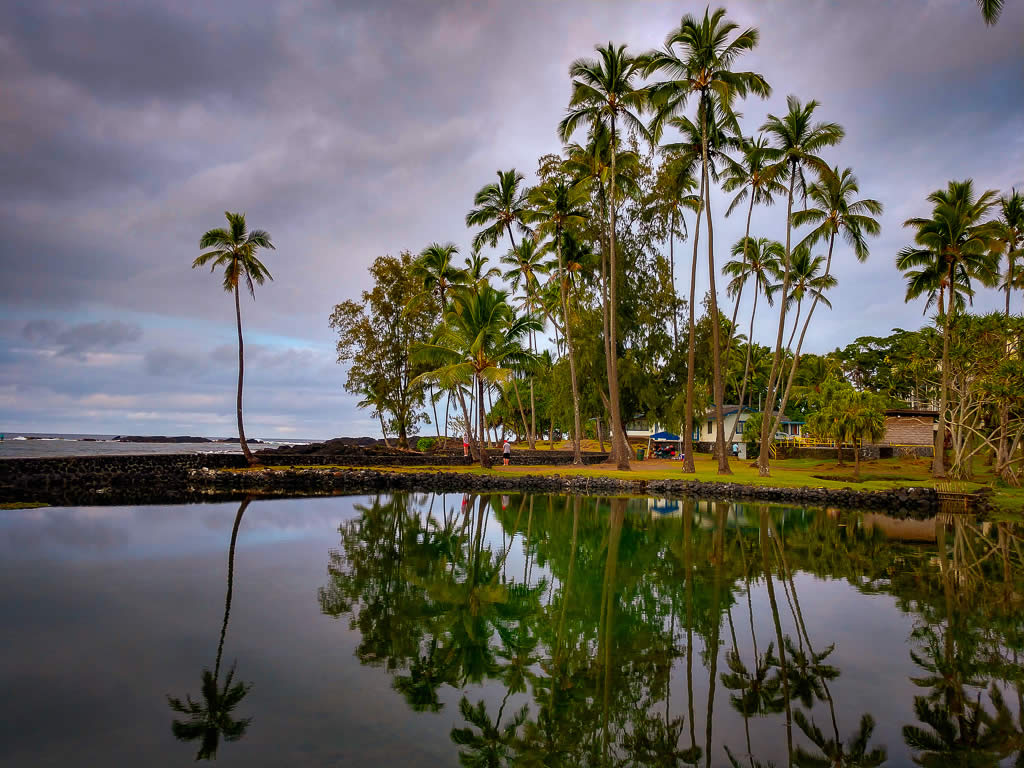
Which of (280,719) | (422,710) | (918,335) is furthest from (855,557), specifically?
(918,335)

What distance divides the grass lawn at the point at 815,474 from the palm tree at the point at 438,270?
1173cm

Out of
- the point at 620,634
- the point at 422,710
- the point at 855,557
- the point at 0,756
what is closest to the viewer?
the point at 0,756

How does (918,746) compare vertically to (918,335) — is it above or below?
below

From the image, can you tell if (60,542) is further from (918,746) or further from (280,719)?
(918,746)

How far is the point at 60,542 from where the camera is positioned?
45.9 ft

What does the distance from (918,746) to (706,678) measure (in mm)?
1886

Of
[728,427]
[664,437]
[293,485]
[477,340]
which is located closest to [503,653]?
[293,485]

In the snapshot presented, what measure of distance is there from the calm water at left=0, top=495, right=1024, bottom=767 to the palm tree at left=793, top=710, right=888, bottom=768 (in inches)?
0.9

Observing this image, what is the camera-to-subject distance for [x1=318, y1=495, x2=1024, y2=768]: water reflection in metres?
5.16

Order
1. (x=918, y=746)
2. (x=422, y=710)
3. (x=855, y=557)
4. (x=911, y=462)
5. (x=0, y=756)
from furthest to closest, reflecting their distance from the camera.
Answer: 1. (x=911, y=462)
2. (x=855, y=557)
3. (x=422, y=710)
4. (x=918, y=746)
5. (x=0, y=756)

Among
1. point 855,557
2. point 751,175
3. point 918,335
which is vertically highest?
point 751,175

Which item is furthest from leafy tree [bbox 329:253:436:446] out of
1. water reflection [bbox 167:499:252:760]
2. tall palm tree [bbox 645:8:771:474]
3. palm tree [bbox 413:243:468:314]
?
water reflection [bbox 167:499:252:760]

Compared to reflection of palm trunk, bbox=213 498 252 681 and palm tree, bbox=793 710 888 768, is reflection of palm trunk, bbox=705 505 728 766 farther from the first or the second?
reflection of palm trunk, bbox=213 498 252 681

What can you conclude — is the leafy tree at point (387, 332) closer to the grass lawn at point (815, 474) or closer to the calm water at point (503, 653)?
the grass lawn at point (815, 474)
